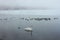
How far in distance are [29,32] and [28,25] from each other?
6cm

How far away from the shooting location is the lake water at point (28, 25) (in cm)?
88

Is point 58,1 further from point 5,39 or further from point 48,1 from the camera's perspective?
point 5,39

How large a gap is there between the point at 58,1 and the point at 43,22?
8.4 inches

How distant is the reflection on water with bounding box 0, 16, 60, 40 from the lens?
0.88 meters

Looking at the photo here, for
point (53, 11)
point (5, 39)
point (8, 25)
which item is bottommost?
point (5, 39)

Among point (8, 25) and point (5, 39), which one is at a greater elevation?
point (8, 25)

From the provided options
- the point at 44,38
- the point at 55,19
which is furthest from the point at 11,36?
the point at 55,19

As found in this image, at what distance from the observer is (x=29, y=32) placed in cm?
88

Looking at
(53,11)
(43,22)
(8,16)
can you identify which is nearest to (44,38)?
(43,22)

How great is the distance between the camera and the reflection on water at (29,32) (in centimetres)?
88

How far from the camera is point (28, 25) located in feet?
2.90

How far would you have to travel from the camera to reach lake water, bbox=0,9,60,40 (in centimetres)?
88

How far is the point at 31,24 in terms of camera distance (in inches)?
35.2

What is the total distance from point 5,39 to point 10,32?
76 millimetres
